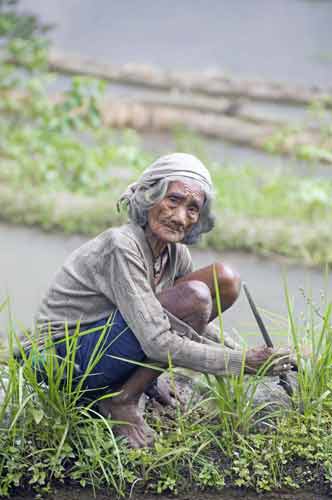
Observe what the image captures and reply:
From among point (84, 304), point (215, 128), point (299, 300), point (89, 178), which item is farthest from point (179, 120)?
point (84, 304)

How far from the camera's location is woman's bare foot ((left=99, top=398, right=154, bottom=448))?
321cm

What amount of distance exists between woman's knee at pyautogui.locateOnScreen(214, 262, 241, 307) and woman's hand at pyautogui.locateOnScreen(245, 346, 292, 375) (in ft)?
0.86

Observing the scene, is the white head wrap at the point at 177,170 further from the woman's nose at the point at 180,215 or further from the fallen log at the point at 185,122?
the fallen log at the point at 185,122

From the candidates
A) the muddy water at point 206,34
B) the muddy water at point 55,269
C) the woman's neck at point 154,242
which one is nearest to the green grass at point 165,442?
the woman's neck at point 154,242

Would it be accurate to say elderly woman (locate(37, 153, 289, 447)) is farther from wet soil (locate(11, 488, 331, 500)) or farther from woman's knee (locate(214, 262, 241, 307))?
wet soil (locate(11, 488, 331, 500))

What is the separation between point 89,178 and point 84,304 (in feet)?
13.6

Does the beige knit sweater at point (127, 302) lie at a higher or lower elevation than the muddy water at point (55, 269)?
higher

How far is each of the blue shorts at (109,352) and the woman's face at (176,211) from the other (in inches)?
13.3

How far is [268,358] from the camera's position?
3.09 metres

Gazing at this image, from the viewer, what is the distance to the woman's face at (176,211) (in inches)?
122

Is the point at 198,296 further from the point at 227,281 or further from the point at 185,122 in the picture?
the point at 185,122

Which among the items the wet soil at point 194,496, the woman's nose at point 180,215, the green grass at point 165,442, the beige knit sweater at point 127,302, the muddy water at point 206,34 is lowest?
the wet soil at point 194,496

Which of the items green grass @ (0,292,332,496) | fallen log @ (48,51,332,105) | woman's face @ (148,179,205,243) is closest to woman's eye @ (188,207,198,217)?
woman's face @ (148,179,205,243)

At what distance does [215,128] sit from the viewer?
32.0 ft
